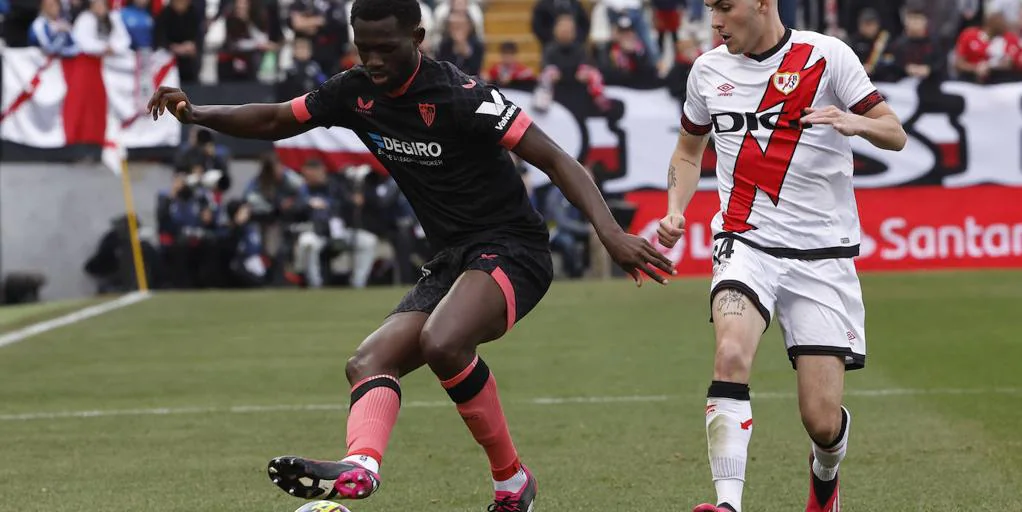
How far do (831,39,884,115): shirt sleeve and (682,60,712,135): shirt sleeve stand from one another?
0.57 metres

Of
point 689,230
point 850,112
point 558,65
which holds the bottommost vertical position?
point 689,230

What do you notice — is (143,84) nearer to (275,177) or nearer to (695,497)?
(275,177)

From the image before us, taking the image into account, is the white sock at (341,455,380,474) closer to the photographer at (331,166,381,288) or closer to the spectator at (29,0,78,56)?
the photographer at (331,166,381,288)

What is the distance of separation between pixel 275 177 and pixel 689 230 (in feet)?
16.6

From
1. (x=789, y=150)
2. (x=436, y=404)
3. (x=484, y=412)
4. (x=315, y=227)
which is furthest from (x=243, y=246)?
(x=789, y=150)

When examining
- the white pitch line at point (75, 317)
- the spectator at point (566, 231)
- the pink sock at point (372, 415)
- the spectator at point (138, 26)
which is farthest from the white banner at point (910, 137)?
the pink sock at point (372, 415)

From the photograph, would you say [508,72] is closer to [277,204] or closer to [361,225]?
[361,225]

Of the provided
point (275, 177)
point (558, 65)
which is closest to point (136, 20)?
point (275, 177)

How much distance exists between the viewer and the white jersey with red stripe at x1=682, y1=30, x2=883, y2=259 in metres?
6.18

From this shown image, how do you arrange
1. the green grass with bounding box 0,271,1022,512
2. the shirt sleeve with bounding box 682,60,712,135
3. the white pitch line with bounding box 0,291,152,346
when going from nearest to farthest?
the shirt sleeve with bounding box 682,60,712,135
the green grass with bounding box 0,271,1022,512
the white pitch line with bounding box 0,291,152,346

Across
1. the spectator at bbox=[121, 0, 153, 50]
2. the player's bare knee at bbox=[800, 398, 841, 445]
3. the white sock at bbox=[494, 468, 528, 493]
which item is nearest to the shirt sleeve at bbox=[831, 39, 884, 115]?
the player's bare knee at bbox=[800, 398, 841, 445]

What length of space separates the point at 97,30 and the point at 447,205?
14791 mm

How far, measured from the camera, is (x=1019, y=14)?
71.3 feet

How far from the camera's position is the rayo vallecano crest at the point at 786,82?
621cm
